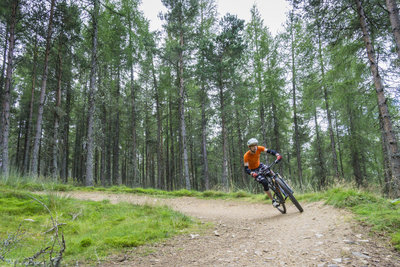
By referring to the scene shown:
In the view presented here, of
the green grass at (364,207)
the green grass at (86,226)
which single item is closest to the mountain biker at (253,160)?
the green grass at (364,207)

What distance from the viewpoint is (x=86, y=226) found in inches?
182

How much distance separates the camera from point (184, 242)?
4102 mm

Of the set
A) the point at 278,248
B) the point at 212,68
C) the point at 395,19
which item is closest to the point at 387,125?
the point at 395,19

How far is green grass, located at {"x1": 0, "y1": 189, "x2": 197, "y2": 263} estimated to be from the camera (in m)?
3.43

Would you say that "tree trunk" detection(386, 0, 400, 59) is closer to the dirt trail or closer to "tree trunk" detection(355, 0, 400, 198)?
"tree trunk" detection(355, 0, 400, 198)

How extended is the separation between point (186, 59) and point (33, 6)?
10100 millimetres

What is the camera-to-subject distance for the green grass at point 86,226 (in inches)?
135

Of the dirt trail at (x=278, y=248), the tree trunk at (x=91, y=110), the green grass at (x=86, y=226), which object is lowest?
the dirt trail at (x=278, y=248)

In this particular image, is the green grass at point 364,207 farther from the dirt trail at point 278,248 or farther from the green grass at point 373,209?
the dirt trail at point 278,248

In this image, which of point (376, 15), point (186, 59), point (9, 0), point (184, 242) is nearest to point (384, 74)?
point (376, 15)

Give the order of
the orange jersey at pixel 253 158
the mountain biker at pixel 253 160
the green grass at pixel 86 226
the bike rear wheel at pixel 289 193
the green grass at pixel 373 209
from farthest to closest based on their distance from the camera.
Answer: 1. the orange jersey at pixel 253 158
2. the mountain biker at pixel 253 160
3. the bike rear wheel at pixel 289 193
4. the green grass at pixel 373 209
5. the green grass at pixel 86 226

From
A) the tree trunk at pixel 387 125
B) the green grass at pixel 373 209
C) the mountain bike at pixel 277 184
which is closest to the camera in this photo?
the green grass at pixel 373 209

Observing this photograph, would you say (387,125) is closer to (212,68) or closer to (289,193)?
(289,193)

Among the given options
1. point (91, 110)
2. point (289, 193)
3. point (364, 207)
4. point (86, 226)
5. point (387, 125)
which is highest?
point (91, 110)
